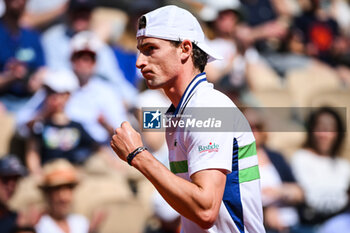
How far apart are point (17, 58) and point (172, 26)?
14.9ft

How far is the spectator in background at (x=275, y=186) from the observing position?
6801 mm

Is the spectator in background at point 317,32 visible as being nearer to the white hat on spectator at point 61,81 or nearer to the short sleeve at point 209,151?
the white hat on spectator at point 61,81

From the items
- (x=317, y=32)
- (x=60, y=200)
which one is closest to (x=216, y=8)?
(x=317, y=32)

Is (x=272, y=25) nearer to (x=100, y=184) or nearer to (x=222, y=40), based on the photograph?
(x=222, y=40)

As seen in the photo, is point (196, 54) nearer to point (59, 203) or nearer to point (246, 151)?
point (246, 151)

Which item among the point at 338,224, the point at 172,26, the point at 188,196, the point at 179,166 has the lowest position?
the point at 338,224

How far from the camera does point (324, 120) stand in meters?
7.84

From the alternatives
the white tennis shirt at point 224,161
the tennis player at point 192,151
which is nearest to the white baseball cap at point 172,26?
the tennis player at point 192,151

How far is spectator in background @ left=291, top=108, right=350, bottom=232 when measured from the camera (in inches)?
284

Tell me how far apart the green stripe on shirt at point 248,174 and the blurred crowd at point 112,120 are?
2.90 m

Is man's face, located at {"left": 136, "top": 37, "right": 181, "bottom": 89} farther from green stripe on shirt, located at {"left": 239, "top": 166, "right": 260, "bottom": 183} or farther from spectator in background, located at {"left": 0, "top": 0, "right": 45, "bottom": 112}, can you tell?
spectator in background, located at {"left": 0, "top": 0, "right": 45, "bottom": 112}

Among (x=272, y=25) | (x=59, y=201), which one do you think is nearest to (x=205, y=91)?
(x=59, y=201)

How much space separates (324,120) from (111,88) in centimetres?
282

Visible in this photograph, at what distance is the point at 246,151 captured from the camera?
300cm
